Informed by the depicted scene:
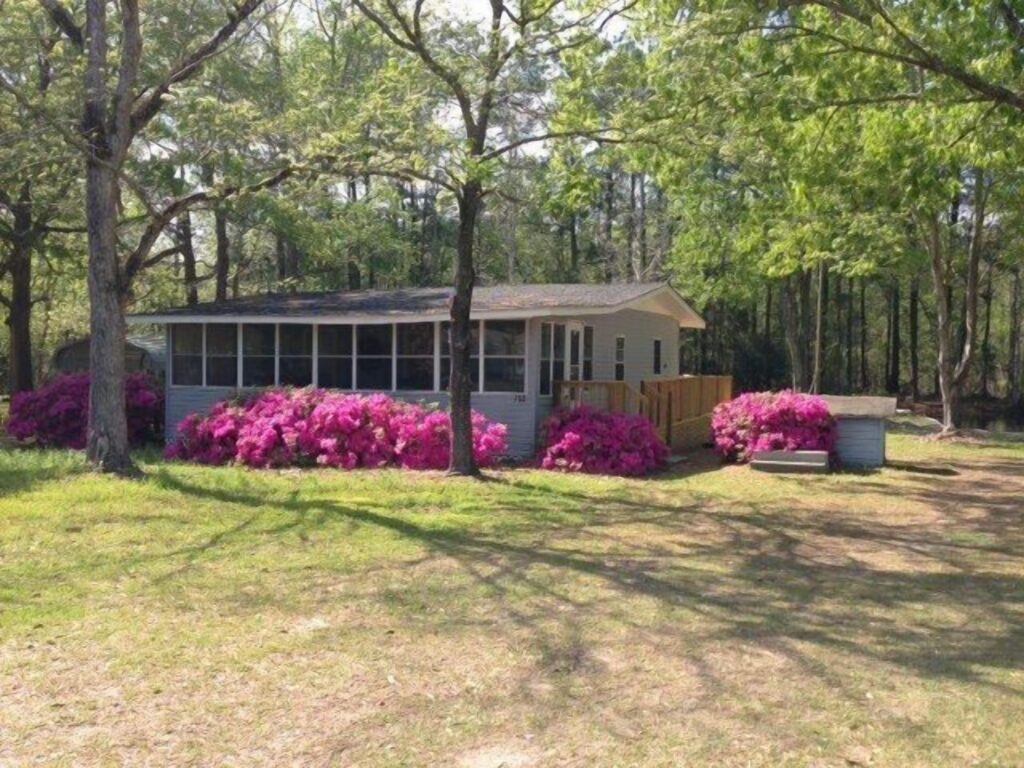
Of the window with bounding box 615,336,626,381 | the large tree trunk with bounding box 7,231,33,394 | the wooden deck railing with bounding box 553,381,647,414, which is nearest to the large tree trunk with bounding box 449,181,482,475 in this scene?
the wooden deck railing with bounding box 553,381,647,414

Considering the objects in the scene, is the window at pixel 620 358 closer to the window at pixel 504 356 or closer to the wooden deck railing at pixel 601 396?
the wooden deck railing at pixel 601 396

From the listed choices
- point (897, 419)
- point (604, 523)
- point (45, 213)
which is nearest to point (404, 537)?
point (604, 523)

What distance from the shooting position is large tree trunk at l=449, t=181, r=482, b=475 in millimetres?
12742

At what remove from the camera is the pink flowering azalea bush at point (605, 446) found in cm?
1431

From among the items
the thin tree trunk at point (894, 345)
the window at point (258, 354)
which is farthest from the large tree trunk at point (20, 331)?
the thin tree trunk at point (894, 345)

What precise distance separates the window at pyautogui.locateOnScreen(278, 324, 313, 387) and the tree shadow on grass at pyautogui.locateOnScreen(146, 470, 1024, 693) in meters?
6.33

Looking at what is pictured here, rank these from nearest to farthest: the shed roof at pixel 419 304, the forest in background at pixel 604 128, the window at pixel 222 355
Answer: the forest in background at pixel 604 128 < the shed roof at pixel 419 304 < the window at pixel 222 355

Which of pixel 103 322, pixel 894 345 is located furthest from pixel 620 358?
pixel 894 345

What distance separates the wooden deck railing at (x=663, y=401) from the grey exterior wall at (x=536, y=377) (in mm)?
599

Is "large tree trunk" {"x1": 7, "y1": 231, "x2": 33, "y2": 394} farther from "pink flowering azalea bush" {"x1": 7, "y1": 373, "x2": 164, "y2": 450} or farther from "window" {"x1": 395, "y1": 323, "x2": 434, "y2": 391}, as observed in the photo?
"window" {"x1": 395, "y1": 323, "x2": 434, "y2": 391}

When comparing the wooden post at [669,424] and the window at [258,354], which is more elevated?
the window at [258,354]

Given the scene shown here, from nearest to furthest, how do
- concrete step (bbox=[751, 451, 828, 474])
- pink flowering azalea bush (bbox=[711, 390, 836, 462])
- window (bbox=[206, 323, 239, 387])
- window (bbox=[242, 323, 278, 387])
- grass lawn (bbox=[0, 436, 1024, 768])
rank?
grass lawn (bbox=[0, 436, 1024, 768]), concrete step (bbox=[751, 451, 828, 474]), pink flowering azalea bush (bbox=[711, 390, 836, 462]), window (bbox=[242, 323, 278, 387]), window (bbox=[206, 323, 239, 387])

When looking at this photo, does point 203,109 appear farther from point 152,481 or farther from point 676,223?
point 676,223

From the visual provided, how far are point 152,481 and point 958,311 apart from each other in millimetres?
38633
